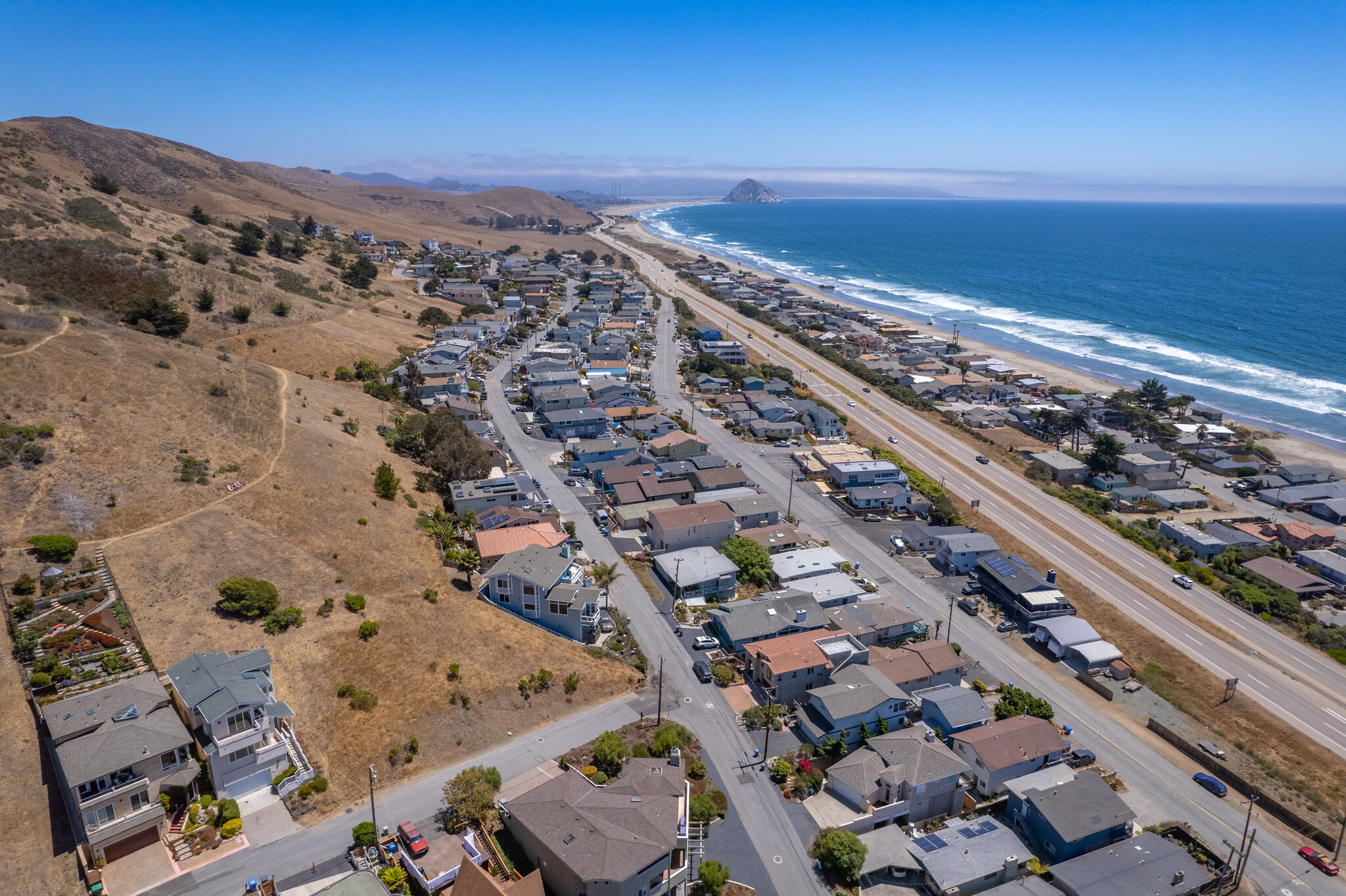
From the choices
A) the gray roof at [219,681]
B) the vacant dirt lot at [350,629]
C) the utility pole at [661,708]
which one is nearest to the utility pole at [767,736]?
the utility pole at [661,708]

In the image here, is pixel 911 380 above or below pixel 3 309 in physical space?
below

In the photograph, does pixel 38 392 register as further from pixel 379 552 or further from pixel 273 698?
pixel 273 698

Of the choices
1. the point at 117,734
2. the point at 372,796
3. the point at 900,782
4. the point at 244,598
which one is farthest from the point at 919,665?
the point at 117,734

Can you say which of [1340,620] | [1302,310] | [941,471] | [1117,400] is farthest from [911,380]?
[1302,310]

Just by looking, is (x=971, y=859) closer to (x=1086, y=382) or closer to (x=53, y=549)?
(x=53, y=549)

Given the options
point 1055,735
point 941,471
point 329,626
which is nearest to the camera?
point 1055,735

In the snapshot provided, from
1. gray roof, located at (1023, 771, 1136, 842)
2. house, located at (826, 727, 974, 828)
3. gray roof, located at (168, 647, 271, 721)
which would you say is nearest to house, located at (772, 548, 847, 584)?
house, located at (826, 727, 974, 828)
